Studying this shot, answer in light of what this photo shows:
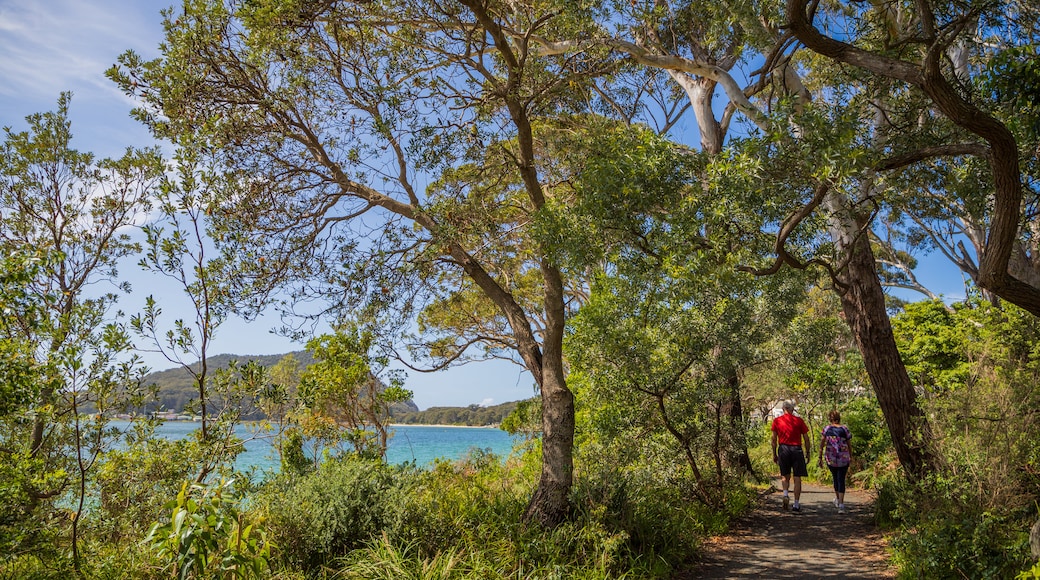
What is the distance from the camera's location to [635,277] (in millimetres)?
6309

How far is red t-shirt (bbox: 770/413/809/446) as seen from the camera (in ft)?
31.2

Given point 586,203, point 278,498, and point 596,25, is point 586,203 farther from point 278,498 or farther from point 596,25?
point 278,498

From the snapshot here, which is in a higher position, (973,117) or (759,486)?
(973,117)

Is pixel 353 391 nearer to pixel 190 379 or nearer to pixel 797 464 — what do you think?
pixel 797 464

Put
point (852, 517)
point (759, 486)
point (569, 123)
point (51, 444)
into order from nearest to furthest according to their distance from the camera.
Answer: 1. point (51, 444)
2. point (852, 517)
3. point (569, 123)
4. point (759, 486)

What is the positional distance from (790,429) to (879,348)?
8.24 feet

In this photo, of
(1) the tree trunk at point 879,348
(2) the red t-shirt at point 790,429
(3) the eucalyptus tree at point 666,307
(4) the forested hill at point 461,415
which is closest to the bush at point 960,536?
(1) the tree trunk at point 879,348

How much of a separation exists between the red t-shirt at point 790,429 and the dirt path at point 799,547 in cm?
116

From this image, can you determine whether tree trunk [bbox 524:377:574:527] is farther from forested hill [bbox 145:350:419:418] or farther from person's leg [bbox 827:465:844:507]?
person's leg [bbox 827:465:844:507]

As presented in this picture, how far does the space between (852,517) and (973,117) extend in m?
6.87

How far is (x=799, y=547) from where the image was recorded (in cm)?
712

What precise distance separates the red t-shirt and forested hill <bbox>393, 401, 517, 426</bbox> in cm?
3671

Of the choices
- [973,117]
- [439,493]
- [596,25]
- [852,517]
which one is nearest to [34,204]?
[439,493]

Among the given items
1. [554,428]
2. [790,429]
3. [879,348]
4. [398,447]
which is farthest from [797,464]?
[398,447]
